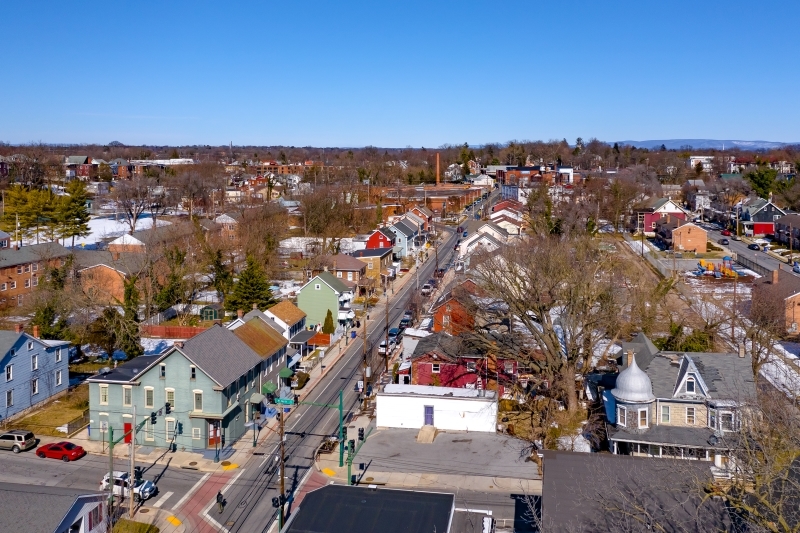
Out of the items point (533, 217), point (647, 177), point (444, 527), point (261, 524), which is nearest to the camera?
point (444, 527)

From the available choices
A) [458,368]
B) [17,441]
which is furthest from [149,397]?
[458,368]

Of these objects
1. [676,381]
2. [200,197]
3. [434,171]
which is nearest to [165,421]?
[676,381]

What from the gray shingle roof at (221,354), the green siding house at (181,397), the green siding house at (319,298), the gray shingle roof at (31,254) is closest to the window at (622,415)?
the green siding house at (181,397)

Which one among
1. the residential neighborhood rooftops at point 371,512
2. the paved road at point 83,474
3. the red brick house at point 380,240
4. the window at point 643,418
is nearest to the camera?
the residential neighborhood rooftops at point 371,512

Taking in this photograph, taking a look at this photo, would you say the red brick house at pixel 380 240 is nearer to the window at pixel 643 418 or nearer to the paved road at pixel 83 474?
the window at pixel 643 418

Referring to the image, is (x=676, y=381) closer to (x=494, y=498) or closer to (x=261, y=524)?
(x=494, y=498)

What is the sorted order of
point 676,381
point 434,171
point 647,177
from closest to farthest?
1. point 676,381
2. point 647,177
3. point 434,171

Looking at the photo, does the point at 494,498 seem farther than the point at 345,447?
No
